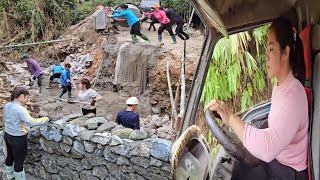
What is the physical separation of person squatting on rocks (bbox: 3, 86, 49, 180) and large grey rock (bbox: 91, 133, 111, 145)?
2.14ft

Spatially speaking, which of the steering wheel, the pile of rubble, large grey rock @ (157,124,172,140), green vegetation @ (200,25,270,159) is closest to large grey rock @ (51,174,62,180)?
large grey rock @ (157,124,172,140)

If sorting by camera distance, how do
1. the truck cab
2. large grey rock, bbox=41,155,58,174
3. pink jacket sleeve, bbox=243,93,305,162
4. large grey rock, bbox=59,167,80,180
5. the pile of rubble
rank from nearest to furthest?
pink jacket sleeve, bbox=243,93,305,162 < the truck cab < large grey rock, bbox=59,167,80,180 < large grey rock, bbox=41,155,58,174 < the pile of rubble

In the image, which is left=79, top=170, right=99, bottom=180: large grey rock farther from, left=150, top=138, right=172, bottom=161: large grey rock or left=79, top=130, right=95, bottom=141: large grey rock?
left=150, top=138, right=172, bottom=161: large grey rock

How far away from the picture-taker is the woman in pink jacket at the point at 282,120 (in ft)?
5.67

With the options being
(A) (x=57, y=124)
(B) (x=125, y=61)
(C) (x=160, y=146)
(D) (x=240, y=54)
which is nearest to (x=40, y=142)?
(A) (x=57, y=124)

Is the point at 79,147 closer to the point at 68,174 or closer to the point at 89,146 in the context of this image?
the point at 89,146

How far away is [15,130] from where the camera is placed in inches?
218

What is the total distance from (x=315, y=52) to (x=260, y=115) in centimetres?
71

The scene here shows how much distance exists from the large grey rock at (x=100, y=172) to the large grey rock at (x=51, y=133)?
585 millimetres

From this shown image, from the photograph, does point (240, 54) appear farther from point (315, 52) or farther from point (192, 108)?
point (315, 52)

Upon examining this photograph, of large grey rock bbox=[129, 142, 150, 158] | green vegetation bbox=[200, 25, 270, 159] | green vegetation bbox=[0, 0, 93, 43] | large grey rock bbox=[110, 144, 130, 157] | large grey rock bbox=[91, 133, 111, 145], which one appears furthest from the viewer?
green vegetation bbox=[0, 0, 93, 43]

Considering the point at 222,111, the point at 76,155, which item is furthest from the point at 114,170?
the point at 222,111

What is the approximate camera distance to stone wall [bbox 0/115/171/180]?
5.34 m

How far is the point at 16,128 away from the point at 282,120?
431cm
